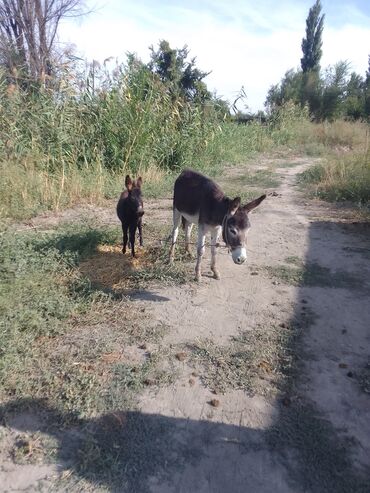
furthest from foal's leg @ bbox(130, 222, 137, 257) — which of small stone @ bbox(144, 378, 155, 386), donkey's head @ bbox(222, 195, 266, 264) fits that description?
small stone @ bbox(144, 378, 155, 386)

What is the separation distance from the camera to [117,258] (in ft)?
16.6

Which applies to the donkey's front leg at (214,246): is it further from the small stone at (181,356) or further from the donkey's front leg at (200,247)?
the small stone at (181,356)

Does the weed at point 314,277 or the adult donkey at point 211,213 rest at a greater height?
the adult donkey at point 211,213

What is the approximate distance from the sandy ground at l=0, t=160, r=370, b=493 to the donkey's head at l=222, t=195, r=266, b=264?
2.30 feet

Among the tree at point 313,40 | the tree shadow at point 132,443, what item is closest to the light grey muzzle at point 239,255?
the tree shadow at point 132,443

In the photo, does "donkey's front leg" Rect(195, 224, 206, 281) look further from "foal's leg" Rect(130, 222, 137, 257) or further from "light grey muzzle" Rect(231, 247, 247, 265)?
"foal's leg" Rect(130, 222, 137, 257)

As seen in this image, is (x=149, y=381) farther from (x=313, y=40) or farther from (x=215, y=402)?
(x=313, y=40)

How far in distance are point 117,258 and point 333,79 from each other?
1314 inches

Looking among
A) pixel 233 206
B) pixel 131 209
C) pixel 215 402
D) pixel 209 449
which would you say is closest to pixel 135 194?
pixel 131 209

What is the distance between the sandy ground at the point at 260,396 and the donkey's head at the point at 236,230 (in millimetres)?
702

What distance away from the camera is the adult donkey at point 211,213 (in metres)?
3.80

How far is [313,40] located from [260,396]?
5204 cm

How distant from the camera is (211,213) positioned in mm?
4281

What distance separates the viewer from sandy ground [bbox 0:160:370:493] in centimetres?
217
